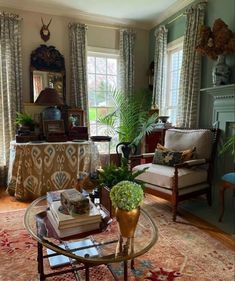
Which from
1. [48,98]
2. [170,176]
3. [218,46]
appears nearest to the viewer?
[170,176]

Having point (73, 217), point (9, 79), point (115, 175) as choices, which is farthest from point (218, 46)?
point (9, 79)

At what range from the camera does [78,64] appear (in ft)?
12.5

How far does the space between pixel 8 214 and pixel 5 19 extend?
2.62 metres

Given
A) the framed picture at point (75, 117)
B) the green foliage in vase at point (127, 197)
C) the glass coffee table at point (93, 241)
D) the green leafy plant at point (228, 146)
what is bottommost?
the glass coffee table at point (93, 241)

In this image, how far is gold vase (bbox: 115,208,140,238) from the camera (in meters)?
1.27

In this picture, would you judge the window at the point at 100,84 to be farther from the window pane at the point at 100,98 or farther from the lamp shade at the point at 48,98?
the lamp shade at the point at 48,98

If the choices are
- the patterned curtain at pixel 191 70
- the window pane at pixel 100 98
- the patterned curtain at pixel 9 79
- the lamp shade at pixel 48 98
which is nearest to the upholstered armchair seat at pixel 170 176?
the patterned curtain at pixel 191 70

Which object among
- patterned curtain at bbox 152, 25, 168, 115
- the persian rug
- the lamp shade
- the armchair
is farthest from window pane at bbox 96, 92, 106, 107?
the persian rug

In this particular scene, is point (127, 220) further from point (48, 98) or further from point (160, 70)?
point (160, 70)

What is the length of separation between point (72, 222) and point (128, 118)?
9.00 feet

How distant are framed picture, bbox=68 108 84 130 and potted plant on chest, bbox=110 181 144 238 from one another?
8.09 ft

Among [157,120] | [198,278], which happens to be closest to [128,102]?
[157,120]

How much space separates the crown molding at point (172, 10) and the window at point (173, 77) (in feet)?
1.42

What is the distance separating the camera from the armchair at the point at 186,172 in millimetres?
2480
